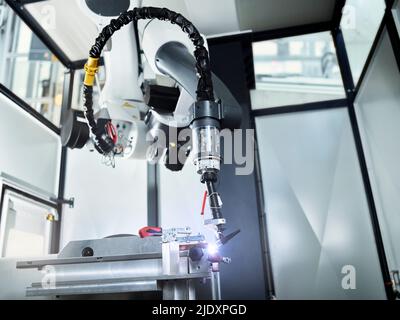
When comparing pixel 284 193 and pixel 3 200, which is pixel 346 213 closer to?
pixel 284 193

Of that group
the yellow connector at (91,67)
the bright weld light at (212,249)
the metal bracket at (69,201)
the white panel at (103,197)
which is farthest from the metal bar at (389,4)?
the metal bracket at (69,201)

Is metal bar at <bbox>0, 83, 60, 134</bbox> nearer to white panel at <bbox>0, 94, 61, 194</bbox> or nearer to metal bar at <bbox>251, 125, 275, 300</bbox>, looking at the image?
white panel at <bbox>0, 94, 61, 194</bbox>

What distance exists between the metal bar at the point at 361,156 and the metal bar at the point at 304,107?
8cm

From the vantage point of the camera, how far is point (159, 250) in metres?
0.96

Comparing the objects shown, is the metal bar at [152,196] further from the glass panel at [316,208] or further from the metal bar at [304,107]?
the metal bar at [304,107]

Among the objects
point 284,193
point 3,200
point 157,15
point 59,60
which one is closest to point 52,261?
point 157,15

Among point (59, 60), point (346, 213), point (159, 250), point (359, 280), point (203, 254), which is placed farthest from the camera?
point (59, 60)

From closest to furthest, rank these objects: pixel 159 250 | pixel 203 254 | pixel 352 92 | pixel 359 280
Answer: pixel 203 254
pixel 159 250
pixel 359 280
pixel 352 92

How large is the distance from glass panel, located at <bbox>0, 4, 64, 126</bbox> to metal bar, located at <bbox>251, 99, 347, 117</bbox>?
5.47 ft

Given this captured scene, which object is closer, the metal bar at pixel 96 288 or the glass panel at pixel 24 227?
the metal bar at pixel 96 288

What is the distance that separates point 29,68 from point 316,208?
2.49 m

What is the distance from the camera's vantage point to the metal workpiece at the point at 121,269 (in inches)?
34.2

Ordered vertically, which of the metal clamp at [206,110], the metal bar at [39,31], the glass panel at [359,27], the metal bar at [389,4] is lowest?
the metal clamp at [206,110]
